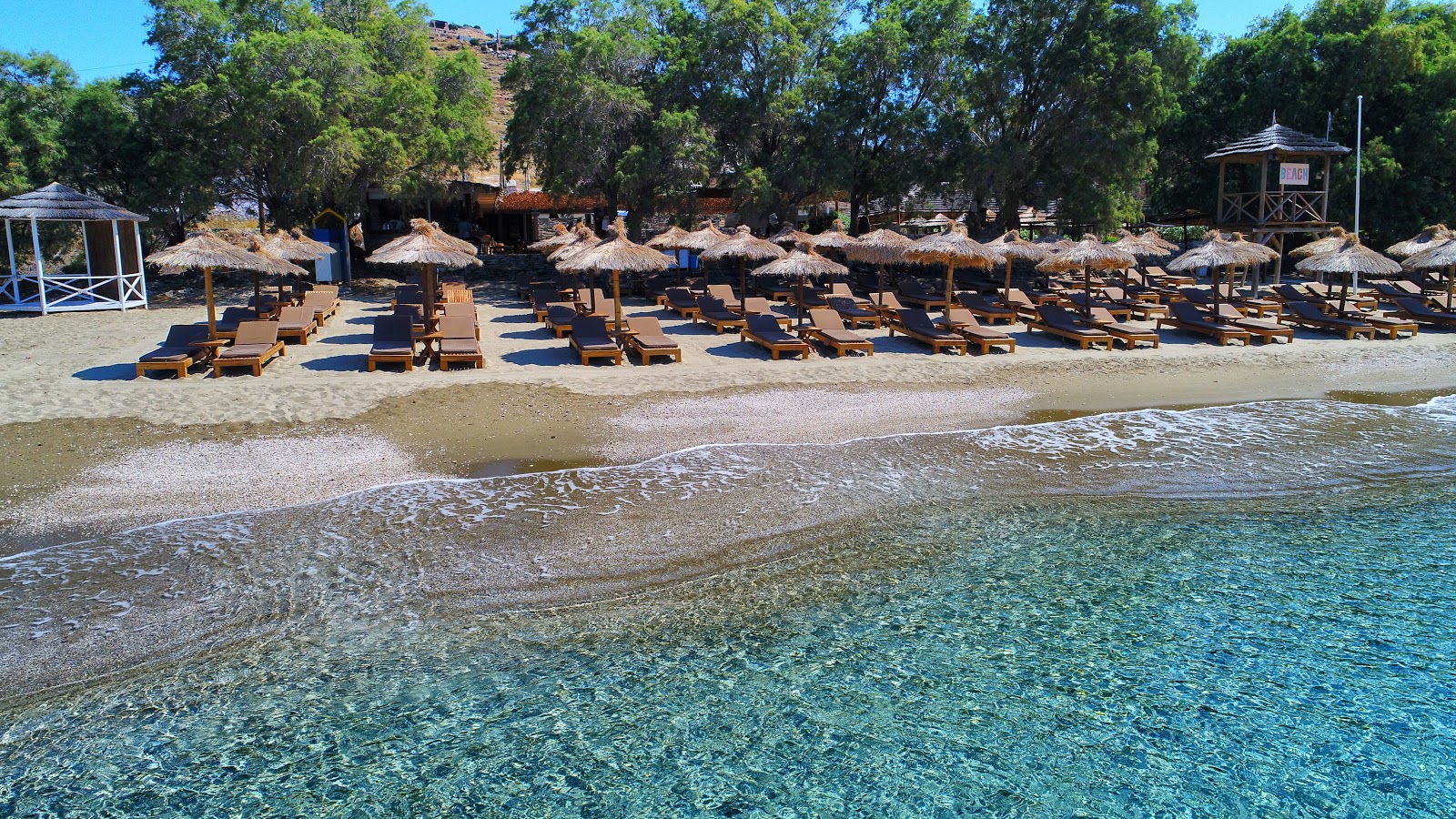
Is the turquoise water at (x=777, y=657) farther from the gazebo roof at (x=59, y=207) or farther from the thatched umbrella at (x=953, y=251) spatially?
the gazebo roof at (x=59, y=207)

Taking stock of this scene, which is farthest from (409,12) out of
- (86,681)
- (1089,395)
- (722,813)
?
(722,813)

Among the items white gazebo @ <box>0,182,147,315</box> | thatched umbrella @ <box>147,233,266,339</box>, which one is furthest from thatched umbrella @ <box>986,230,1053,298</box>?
white gazebo @ <box>0,182,147,315</box>

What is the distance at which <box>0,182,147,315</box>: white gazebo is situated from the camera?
18719 mm

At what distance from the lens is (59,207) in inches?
738

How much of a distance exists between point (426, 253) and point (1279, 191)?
77.0 ft

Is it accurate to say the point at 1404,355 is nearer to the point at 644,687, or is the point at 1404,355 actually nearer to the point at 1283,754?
the point at 1283,754

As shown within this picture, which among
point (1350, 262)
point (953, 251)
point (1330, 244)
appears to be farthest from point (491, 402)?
point (1330, 244)

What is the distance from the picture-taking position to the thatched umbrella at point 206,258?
12.7 metres

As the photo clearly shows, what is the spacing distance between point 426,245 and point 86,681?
32.6 ft

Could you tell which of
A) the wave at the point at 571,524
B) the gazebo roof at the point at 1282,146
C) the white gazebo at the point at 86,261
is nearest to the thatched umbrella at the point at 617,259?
the wave at the point at 571,524

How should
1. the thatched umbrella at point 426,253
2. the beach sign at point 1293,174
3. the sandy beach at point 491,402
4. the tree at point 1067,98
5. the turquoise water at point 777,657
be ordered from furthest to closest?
the beach sign at point 1293,174 < the tree at point 1067,98 < the thatched umbrella at point 426,253 < the sandy beach at point 491,402 < the turquoise water at point 777,657

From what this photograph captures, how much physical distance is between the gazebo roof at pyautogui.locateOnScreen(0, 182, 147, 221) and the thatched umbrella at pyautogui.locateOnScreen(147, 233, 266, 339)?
735cm

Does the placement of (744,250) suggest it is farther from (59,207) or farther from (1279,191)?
(1279,191)

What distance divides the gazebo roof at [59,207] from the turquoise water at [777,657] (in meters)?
15.2
